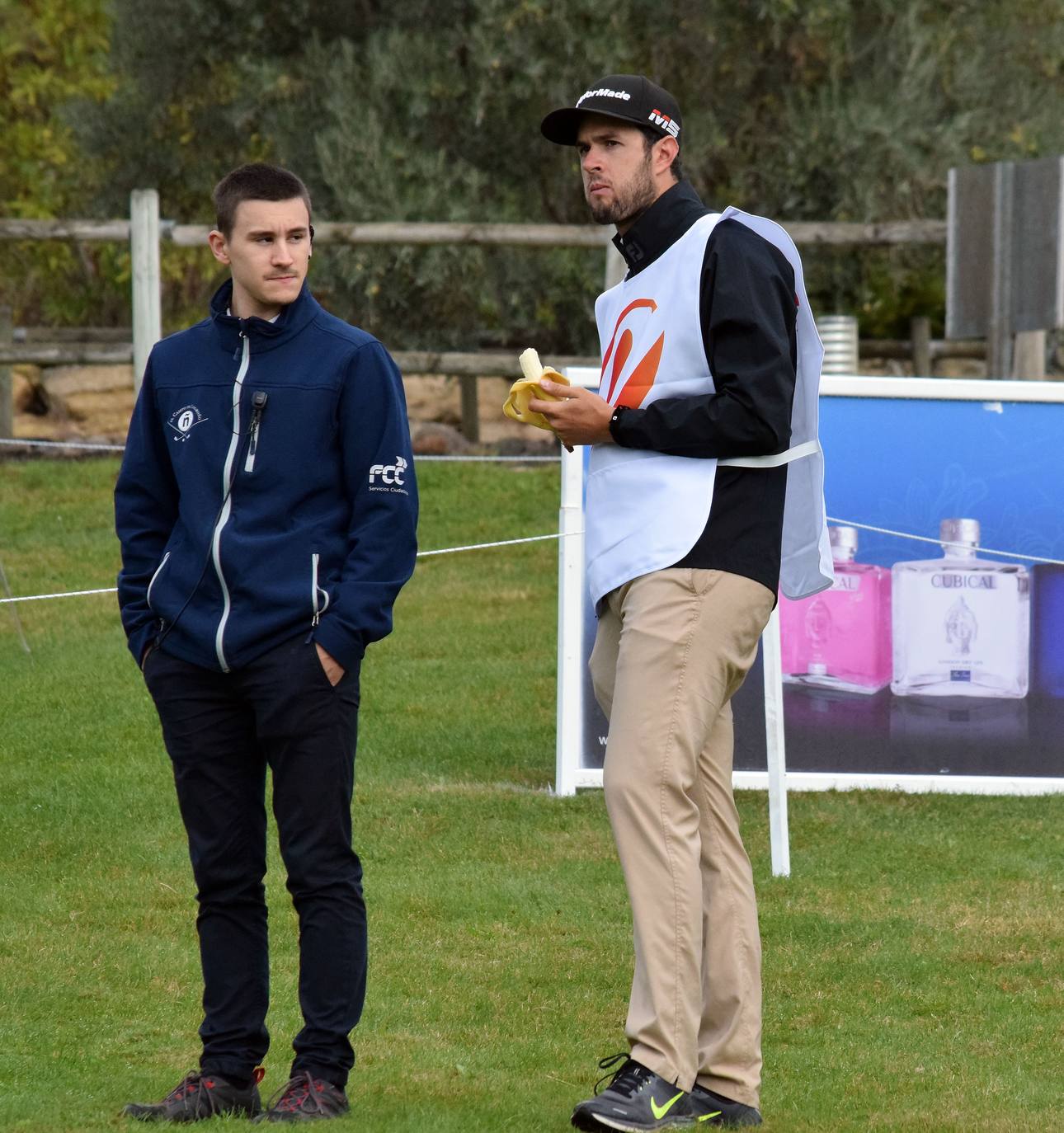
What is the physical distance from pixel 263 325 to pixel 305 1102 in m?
1.56

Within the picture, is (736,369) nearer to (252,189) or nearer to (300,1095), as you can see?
(252,189)

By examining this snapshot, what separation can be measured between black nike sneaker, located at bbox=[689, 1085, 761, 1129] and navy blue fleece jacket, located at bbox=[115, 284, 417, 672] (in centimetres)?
115

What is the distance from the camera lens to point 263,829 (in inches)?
160

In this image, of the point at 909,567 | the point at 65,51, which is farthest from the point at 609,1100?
the point at 65,51

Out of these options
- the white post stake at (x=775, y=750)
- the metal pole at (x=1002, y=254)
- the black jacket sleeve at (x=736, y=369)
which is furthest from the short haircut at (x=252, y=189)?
the metal pole at (x=1002, y=254)

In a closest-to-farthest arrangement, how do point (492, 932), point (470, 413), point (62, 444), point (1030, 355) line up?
point (492, 932), point (62, 444), point (1030, 355), point (470, 413)

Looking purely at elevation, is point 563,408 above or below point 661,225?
below

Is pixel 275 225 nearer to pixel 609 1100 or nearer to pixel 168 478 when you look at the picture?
pixel 168 478

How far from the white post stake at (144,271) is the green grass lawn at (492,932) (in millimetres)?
3392

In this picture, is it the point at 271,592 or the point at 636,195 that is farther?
the point at 636,195

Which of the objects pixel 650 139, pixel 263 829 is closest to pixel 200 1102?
pixel 263 829

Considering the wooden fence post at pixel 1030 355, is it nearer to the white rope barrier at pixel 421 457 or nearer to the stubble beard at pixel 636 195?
the white rope barrier at pixel 421 457

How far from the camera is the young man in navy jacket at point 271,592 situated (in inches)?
151

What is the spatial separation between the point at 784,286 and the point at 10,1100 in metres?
2.37
